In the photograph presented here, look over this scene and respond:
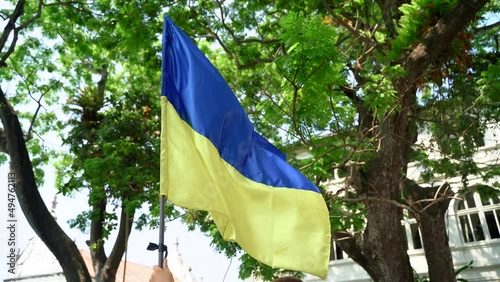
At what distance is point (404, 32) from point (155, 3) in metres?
4.95

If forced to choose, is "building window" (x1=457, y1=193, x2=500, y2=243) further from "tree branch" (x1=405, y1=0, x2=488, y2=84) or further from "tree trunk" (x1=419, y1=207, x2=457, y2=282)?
"tree branch" (x1=405, y1=0, x2=488, y2=84)

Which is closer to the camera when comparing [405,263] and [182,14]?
[405,263]

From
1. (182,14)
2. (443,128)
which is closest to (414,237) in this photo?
(443,128)

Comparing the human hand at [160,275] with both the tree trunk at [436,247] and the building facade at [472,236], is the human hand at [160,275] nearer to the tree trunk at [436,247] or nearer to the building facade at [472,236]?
the tree trunk at [436,247]

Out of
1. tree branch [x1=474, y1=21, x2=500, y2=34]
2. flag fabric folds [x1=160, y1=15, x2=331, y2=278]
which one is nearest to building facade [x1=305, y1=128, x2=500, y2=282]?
tree branch [x1=474, y1=21, x2=500, y2=34]

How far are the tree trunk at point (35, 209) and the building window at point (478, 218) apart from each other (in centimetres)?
1481

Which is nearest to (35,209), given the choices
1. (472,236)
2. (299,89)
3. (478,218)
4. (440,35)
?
(299,89)

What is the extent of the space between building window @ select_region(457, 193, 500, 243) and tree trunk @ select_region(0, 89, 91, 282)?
48.6 feet

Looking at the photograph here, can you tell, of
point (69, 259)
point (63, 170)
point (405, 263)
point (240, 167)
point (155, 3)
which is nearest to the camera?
point (240, 167)

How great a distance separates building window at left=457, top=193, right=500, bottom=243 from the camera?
58.2 ft

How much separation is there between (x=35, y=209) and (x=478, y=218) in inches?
633

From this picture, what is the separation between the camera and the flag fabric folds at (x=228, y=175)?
3.35m

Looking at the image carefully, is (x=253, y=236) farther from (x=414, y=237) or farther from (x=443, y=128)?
(x=414, y=237)

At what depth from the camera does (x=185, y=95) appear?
3.68 m
